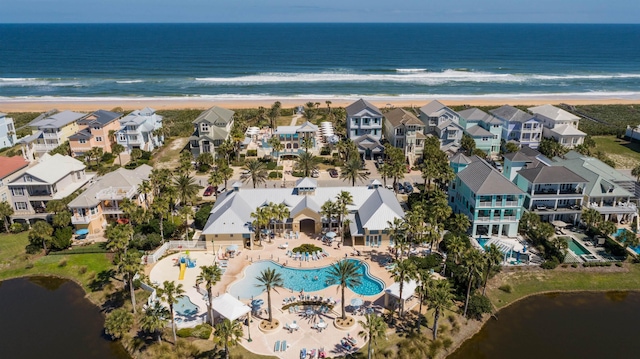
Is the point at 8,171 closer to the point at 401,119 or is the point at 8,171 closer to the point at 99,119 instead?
the point at 99,119

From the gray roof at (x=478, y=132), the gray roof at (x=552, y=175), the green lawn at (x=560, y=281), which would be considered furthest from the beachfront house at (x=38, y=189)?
the gray roof at (x=478, y=132)

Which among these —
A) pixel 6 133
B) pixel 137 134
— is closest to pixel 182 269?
pixel 137 134

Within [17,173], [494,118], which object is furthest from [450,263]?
[17,173]

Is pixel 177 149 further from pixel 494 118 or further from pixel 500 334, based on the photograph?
pixel 500 334

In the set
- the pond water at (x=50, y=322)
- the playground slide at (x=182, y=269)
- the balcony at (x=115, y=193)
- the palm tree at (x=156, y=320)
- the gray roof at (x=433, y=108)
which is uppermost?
the gray roof at (x=433, y=108)

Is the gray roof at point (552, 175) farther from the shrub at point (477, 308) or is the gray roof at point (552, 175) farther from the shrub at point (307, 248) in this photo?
the shrub at point (307, 248)

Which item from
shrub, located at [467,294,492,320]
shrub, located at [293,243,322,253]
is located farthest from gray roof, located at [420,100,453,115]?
shrub, located at [467,294,492,320]
